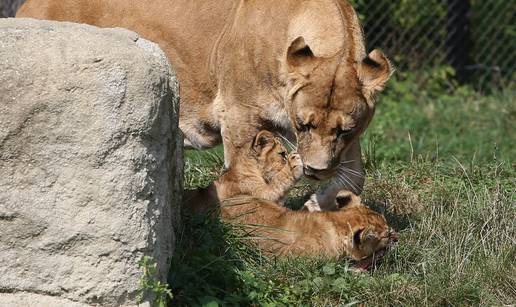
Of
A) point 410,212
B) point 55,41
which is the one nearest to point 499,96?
point 410,212

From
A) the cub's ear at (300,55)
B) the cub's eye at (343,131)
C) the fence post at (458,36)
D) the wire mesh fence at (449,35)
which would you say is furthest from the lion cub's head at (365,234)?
the fence post at (458,36)

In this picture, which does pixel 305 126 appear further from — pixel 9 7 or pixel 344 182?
pixel 9 7

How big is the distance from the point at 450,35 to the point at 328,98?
6986 millimetres

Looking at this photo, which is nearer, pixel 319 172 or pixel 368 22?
pixel 319 172

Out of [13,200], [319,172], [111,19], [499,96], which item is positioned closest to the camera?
[13,200]

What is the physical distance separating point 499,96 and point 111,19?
5859 millimetres

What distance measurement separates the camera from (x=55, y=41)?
13.2 feet

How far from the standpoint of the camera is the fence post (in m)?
11.8

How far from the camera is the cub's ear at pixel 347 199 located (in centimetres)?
532

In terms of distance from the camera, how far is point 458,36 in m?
11.9

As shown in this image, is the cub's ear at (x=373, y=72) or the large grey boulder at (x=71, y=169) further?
the cub's ear at (x=373, y=72)

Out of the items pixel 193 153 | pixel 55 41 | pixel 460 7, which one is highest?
pixel 55 41

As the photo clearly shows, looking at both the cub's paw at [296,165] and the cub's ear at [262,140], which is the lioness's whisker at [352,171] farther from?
the cub's ear at [262,140]

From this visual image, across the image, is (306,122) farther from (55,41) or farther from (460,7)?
(460,7)
